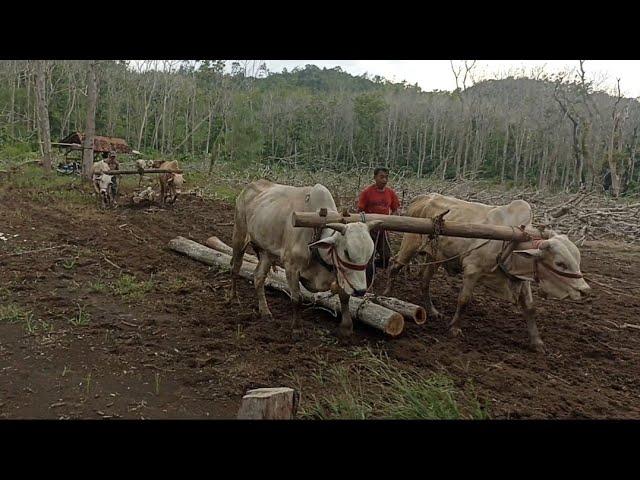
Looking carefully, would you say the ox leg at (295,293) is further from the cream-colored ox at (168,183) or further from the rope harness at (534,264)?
the cream-colored ox at (168,183)

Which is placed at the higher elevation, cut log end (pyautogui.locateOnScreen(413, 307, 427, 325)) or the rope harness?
the rope harness

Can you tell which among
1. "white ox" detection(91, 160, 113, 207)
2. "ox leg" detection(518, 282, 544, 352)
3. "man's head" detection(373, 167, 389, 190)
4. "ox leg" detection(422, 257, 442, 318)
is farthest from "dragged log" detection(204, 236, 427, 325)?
"white ox" detection(91, 160, 113, 207)

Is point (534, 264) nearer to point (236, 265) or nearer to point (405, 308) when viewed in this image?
point (405, 308)

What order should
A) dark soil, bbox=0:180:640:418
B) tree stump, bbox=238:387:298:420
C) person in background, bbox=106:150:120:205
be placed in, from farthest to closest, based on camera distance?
person in background, bbox=106:150:120:205
dark soil, bbox=0:180:640:418
tree stump, bbox=238:387:298:420

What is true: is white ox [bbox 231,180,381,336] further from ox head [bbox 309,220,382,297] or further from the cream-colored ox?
the cream-colored ox

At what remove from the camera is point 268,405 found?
2805 mm

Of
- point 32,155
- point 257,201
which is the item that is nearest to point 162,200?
point 257,201

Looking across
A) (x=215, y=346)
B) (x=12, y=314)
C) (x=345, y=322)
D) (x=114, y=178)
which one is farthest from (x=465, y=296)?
(x=114, y=178)

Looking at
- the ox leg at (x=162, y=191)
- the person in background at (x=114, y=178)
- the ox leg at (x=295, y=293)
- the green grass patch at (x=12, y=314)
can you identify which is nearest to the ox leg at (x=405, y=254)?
the ox leg at (x=295, y=293)

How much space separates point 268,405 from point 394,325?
11.5 ft

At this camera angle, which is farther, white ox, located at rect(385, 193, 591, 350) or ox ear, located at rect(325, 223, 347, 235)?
white ox, located at rect(385, 193, 591, 350)

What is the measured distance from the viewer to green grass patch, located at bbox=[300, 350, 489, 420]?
3.72 meters

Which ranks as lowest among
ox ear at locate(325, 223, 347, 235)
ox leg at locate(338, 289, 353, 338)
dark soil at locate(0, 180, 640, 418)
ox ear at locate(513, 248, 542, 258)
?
dark soil at locate(0, 180, 640, 418)
